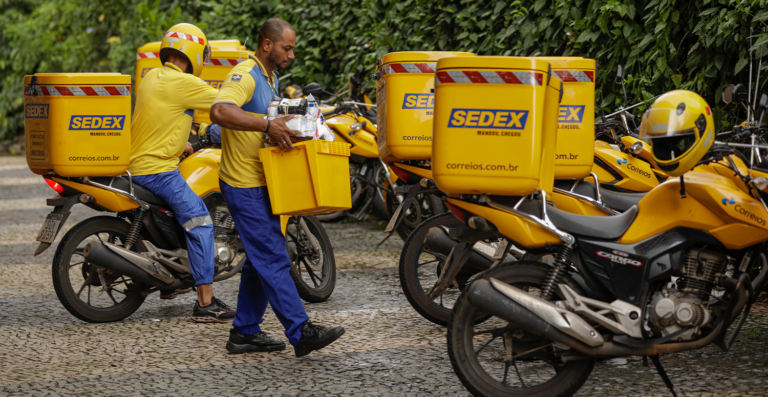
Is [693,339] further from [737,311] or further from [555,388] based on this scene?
[555,388]

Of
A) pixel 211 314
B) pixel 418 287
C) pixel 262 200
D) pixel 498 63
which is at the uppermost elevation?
pixel 498 63

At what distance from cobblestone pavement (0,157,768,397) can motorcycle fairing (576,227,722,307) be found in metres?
0.57

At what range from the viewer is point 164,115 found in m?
5.29

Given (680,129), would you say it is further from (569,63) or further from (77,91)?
(77,91)

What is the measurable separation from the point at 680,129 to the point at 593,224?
1.80ft

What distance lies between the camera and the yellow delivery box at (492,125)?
3646 mm

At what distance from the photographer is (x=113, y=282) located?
Result: 547 cm

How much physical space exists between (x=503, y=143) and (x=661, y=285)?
936mm

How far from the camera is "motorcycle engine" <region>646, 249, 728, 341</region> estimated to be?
357 centimetres

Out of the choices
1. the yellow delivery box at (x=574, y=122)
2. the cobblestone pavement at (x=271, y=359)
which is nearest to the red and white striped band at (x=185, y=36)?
the cobblestone pavement at (x=271, y=359)

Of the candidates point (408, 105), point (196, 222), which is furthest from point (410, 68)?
point (196, 222)

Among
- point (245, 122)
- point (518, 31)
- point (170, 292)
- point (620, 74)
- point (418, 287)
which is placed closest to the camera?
point (245, 122)

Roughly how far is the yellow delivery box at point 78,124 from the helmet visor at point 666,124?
3.25 m

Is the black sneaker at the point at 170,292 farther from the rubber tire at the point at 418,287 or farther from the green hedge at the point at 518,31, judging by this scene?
the green hedge at the point at 518,31
